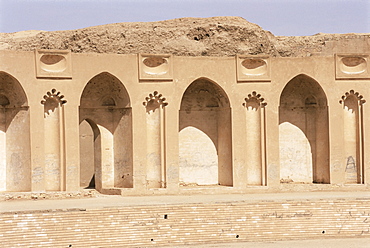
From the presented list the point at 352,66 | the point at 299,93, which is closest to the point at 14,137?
the point at 299,93

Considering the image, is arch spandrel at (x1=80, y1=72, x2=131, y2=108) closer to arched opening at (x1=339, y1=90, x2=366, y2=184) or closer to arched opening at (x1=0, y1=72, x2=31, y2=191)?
arched opening at (x1=0, y1=72, x2=31, y2=191)

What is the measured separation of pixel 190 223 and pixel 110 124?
561 cm

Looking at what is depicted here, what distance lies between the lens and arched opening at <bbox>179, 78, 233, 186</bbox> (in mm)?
20141

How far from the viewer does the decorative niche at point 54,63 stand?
17703mm

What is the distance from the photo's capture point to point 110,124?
63.7 feet

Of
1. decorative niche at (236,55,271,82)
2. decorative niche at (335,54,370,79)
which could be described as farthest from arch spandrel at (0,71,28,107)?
decorative niche at (335,54,370,79)

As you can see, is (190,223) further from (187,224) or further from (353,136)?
(353,136)

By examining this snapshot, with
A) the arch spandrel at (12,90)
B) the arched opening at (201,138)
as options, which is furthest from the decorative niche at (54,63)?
the arched opening at (201,138)

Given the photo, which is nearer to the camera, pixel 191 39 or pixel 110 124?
pixel 110 124

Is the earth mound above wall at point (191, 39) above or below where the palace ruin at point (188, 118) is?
Result: above

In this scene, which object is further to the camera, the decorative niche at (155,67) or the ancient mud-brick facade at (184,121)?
the decorative niche at (155,67)

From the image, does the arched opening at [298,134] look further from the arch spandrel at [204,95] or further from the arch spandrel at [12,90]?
the arch spandrel at [12,90]

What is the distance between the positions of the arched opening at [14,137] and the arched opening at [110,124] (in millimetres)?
1901

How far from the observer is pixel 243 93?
19.3 meters
